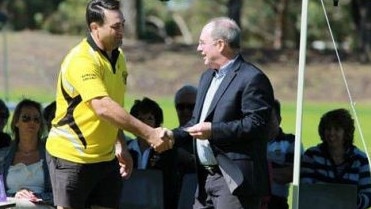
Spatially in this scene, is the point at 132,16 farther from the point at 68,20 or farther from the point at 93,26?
the point at 93,26

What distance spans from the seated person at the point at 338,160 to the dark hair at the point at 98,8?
2003 millimetres

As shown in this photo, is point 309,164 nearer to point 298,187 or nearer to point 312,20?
point 298,187

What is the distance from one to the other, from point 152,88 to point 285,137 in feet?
81.1

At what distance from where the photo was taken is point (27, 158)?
21.1 feet

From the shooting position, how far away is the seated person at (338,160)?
6492 millimetres

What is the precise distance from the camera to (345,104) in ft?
97.3

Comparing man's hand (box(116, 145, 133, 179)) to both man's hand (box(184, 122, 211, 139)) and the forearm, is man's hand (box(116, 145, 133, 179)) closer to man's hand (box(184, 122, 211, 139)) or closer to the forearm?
the forearm

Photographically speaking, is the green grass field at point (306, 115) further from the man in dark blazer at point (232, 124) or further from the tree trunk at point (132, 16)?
the man in dark blazer at point (232, 124)

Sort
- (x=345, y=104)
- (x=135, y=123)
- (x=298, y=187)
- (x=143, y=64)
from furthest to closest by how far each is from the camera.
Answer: (x=143, y=64) → (x=345, y=104) → (x=298, y=187) → (x=135, y=123)

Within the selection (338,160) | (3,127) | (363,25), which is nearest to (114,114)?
(338,160)

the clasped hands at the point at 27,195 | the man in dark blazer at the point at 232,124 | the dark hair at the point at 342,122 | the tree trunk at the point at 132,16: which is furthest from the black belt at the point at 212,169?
the tree trunk at the point at 132,16

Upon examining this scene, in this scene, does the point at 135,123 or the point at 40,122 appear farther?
the point at 40,122

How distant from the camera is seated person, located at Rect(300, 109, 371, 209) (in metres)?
6.49

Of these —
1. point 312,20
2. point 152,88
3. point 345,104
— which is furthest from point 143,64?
point 312,20
